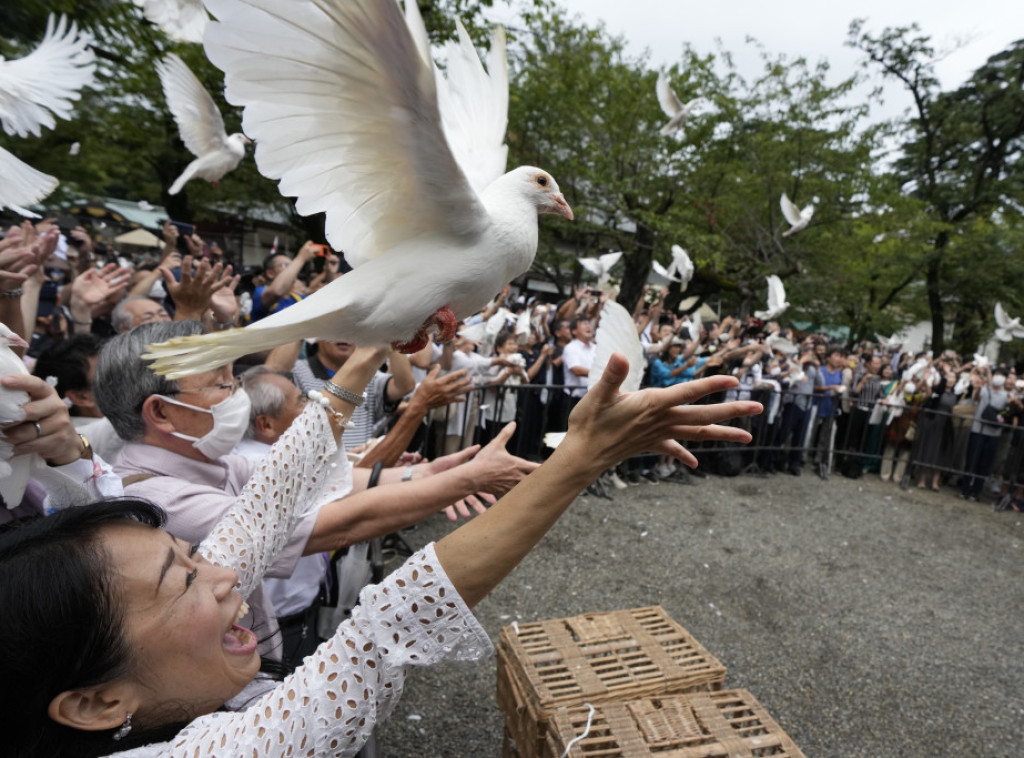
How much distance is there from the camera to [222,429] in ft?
5.72

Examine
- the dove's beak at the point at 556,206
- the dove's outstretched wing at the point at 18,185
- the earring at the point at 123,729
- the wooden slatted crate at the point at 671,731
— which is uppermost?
the dove's beak at the point at 556,206

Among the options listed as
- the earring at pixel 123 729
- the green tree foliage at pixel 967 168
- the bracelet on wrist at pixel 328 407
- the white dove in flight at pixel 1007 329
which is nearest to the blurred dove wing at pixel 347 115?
the bracelet on wrist at pixel 328 407

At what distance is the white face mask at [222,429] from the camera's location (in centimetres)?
173

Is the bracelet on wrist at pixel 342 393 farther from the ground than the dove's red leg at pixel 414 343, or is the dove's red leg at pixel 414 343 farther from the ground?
the dove's red leg at pixel 414 343

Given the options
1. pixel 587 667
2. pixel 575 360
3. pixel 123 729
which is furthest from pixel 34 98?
pixel 575 360

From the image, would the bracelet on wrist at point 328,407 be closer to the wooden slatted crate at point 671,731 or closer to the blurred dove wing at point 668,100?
the wooden slatted crate at point 671,731

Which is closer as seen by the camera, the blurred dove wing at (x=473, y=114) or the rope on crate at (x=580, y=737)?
the blurred dove wing at (x=473, y=114)

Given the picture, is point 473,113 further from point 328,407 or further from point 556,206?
point 328,407

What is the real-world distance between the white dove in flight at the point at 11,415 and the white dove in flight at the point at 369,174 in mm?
233

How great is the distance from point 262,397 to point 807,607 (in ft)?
14.1

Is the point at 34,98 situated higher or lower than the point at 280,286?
higher

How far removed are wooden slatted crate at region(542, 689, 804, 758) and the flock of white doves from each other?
147 cm

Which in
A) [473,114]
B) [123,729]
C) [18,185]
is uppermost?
[473,114]

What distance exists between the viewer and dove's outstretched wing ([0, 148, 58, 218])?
4.18ft
